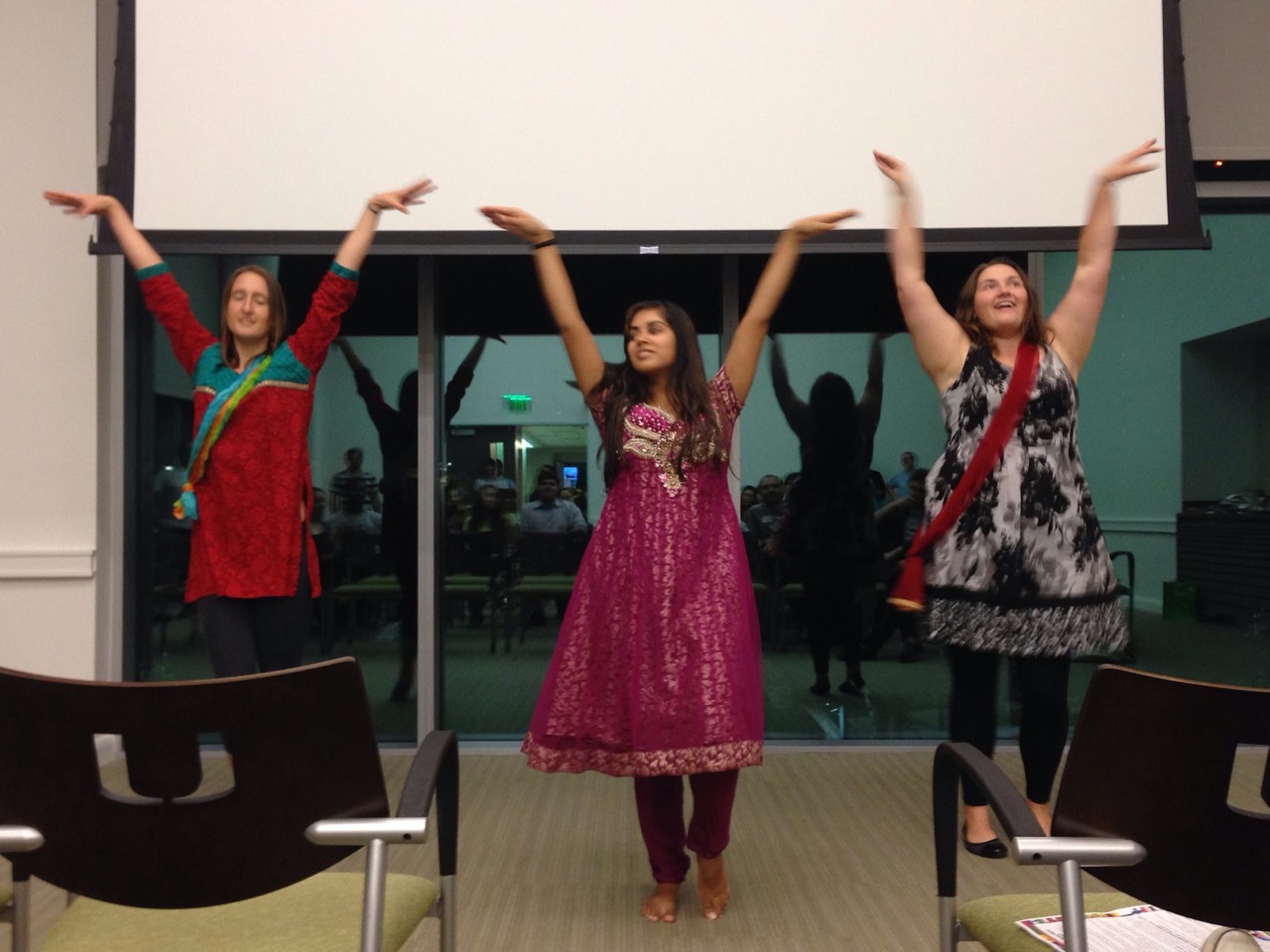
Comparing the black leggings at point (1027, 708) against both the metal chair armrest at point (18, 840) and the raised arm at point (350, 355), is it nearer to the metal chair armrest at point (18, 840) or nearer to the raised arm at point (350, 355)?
the metal chair armrest at point (18, 840)

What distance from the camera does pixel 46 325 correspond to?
3293 millimetres

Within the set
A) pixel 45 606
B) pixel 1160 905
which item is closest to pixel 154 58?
pixel 45 606

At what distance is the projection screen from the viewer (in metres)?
2.97

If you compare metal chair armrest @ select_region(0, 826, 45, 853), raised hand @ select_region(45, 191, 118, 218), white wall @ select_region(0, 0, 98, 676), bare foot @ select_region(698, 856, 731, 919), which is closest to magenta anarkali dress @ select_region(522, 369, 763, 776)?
bare foot @ select_region(698, 856, 731, 919)

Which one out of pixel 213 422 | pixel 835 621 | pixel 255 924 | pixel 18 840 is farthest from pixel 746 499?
pixel 18 840

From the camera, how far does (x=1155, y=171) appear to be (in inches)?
118

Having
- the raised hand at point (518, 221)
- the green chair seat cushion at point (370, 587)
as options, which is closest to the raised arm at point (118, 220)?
the raised hand at point (518, 221)

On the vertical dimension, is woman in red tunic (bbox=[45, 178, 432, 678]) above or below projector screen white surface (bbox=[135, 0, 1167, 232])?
below

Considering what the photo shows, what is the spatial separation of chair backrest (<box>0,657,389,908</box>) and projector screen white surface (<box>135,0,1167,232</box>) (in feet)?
7.39

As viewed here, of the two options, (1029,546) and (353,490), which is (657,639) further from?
(353,490)

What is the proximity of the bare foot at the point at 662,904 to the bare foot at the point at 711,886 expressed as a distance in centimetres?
6

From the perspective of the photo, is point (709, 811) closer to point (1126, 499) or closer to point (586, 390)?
point (586, 390)

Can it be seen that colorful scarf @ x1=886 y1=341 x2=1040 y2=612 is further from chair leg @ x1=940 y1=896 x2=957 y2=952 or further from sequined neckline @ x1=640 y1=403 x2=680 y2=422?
chair leg @ x1=940 y1=896 x2=957 y2=952

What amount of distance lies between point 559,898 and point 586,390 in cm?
116
